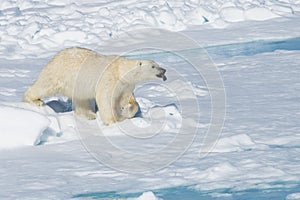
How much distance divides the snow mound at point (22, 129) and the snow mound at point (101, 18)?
4111mm

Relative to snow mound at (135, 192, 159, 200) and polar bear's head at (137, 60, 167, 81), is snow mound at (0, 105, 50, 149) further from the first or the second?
snow mound at (135, 192, 159, 200)

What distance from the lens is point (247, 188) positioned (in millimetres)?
3805

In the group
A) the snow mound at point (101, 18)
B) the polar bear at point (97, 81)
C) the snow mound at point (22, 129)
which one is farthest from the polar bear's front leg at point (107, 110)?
the snow mound at point (101, 18)

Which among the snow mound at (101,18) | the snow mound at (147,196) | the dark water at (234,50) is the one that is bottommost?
the snow mound at (147,196)

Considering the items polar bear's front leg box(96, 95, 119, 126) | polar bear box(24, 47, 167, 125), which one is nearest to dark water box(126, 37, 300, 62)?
polar bear box(24, 47, 167, 125)

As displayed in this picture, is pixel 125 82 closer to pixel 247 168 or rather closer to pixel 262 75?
pixel 247 168

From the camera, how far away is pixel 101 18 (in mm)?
10422

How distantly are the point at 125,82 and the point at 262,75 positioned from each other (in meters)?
2.35

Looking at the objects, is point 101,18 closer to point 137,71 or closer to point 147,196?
point 137,71

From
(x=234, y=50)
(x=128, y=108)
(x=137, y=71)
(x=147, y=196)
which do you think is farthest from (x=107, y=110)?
(x=234, y=50)

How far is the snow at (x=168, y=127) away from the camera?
391 centimetres

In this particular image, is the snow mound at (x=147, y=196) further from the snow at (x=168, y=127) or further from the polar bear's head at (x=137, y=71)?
the polar bear's head at (x=137, y=71)

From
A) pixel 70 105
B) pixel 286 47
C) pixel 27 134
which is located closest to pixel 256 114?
pixel 70 105

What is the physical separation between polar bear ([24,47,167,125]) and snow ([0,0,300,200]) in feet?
0.41
